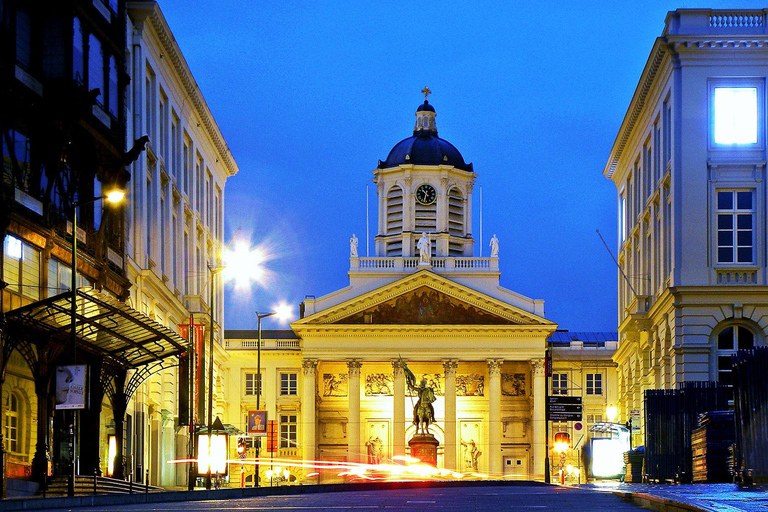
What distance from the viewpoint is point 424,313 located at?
369ft

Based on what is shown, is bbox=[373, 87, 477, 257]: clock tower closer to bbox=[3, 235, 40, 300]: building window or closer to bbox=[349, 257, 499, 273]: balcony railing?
bbox=[349, 257, 499, 273]: balcony railing

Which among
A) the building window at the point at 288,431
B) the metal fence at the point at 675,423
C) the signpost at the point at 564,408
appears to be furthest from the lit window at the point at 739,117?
the building window at the point at 288,431

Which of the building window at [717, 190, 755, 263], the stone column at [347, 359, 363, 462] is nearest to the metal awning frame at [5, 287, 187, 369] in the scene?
the building window at [717, 190, 755, 263]

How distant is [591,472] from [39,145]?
1426 inches

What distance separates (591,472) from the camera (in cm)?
7175

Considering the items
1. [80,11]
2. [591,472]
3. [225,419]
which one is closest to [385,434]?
[225,419]

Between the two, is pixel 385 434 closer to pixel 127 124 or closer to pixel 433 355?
pixel 433 355

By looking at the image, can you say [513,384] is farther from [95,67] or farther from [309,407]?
[95,67]

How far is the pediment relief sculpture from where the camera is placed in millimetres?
112125

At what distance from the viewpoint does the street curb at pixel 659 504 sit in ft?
62.7

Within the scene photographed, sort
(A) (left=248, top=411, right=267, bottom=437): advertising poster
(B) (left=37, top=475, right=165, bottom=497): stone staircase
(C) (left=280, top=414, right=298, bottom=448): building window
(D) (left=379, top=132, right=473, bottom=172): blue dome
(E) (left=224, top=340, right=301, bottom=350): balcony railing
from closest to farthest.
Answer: (B) (left=37, top=475, right=165, bottom=497): stone staircase
(A) (left=248, top=411, right=267, bottom=437): advertising poster
(C) (left=280, top=414, right=298, bottom=448): building window
(E) (left=224, top=340, right=301, bottom=350): balcony railing
(D) (left=379, top=132, right=473, bottom=172): blue dome

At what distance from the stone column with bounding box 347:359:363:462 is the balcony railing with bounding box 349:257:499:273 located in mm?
8245

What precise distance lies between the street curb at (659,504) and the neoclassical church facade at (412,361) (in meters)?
83.2

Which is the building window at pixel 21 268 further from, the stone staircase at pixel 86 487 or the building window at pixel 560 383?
the building window at pixel 560 383
